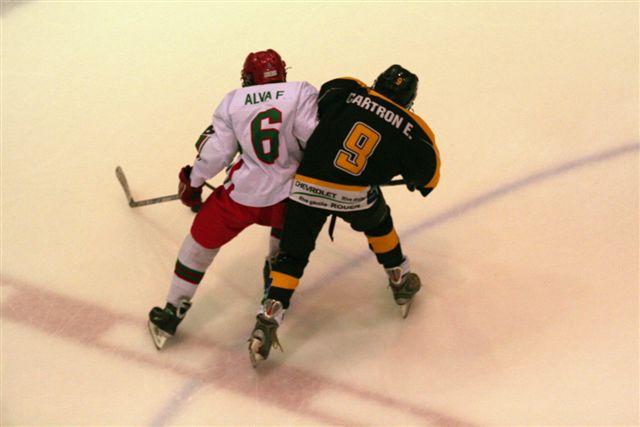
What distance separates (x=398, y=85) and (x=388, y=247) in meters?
0.58

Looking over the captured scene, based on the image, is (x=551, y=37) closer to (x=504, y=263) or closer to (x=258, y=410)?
(x=504, y=263)

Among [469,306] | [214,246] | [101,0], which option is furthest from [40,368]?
[101,0]

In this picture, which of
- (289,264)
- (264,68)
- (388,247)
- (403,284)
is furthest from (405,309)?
(264,68)

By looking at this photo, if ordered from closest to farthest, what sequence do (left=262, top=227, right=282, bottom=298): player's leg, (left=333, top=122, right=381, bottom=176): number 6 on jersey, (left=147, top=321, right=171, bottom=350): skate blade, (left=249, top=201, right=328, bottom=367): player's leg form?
(left=333, top=122, right=381, bottom=176): number 6 on jersey → (left=249, top=201, right=328, bottom=367): player's leg → (left=147, top=321, right=171, bottom=350): skate blade → (left=262, top=227, right=282, bottom=298): player's leg

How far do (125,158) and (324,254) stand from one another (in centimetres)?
103

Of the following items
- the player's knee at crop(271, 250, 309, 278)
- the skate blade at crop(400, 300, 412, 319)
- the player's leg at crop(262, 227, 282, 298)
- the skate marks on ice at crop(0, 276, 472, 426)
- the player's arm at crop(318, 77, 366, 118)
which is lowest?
the skate marks on ice at crop(0, 276, 472, 426)

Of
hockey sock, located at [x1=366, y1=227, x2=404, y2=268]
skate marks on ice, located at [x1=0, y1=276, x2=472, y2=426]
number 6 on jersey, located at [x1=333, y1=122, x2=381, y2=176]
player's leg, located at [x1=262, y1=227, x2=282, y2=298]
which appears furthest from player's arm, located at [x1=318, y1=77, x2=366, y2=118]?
skate marks on ice, located at [x1=0, y1=276, x2=472, y2=426]

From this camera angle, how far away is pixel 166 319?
267cm

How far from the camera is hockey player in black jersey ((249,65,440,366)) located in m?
2.34

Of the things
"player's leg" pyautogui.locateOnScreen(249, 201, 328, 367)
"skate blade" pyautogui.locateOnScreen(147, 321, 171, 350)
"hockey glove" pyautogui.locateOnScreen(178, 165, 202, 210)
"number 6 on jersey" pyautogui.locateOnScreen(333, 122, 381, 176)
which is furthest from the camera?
"skate blade" pyautogui.locateOnScreen(147, 321, 171, 350)

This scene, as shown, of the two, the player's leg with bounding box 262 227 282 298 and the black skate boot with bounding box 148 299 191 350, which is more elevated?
the player's leg with bounding box 262 227 282 298

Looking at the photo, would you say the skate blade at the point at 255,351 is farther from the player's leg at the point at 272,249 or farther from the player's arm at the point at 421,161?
the player's arm at the point at 421,161

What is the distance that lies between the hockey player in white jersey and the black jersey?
0.07 metres

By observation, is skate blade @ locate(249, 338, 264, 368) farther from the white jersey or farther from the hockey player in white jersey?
the white jersey
